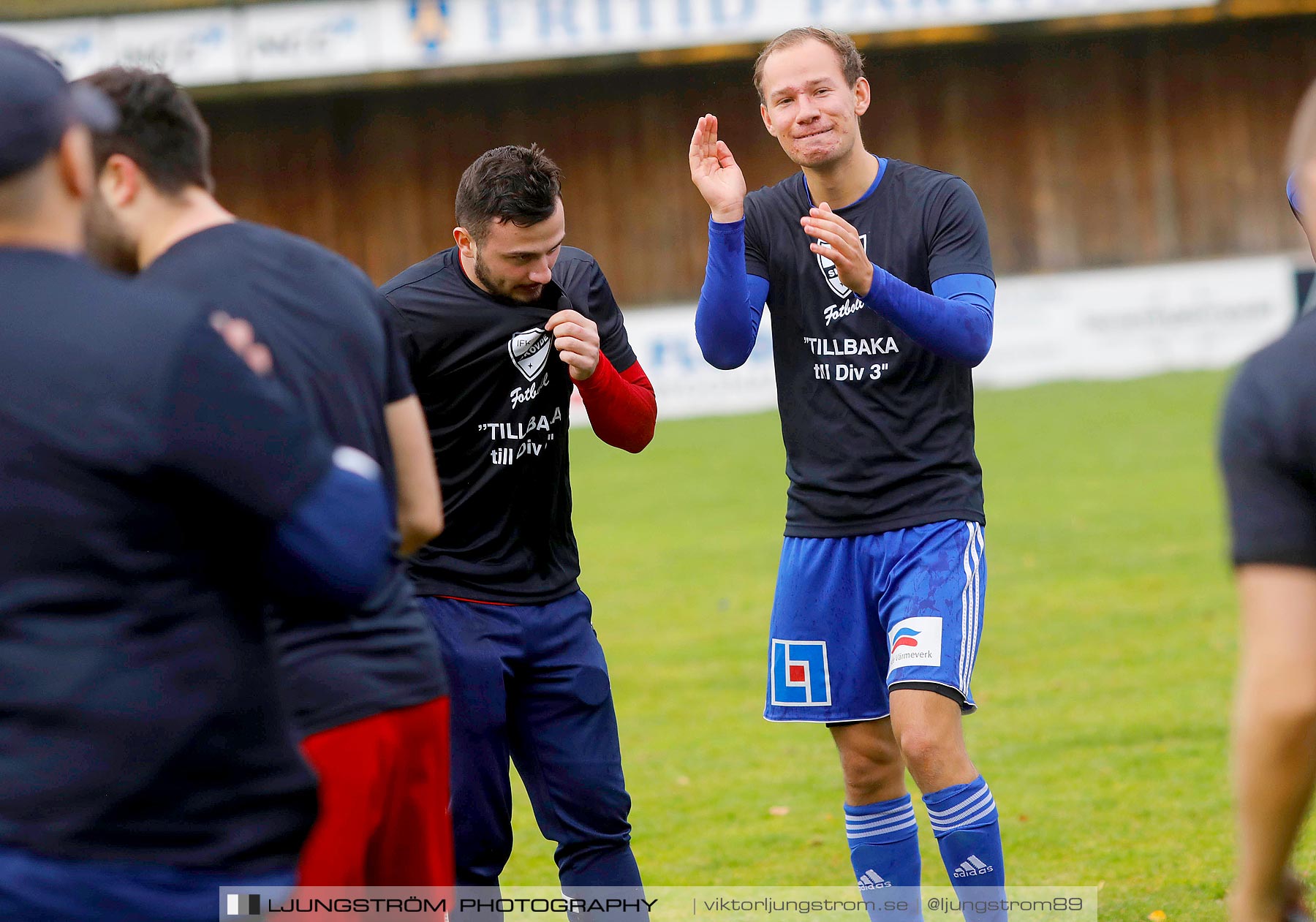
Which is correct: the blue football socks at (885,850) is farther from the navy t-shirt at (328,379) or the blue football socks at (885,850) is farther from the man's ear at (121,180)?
the man's ear at (121,180)

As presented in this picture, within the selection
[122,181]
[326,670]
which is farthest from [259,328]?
[326,670]

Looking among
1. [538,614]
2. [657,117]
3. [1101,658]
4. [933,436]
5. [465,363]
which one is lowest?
[1101,658]

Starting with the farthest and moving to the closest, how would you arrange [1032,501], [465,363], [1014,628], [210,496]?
[1032,501] < [1014,628] < [465,363] < [210,496]

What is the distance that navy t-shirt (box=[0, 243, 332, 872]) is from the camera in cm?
198

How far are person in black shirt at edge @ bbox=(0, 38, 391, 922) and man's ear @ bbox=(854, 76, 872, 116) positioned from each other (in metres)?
2.93

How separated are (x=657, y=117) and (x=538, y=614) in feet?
61.9

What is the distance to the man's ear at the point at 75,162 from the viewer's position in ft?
6.85

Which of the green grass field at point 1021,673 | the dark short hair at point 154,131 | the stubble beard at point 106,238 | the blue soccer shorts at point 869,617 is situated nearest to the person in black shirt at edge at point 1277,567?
the dark short hair at point 154,131

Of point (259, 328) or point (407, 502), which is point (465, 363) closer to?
point (407, 502)

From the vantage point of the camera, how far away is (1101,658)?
8.20 m

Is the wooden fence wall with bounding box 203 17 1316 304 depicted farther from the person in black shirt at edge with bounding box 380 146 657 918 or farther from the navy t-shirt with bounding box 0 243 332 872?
the navy t-shirt with bounding box 0 243 332 872

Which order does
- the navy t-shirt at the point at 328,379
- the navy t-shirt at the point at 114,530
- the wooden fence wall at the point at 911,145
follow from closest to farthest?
the navy t-shirt at the point at 114,530 → the navy t-shirt at the point at 328,379 → the wooden fence wall at the point at 911,145

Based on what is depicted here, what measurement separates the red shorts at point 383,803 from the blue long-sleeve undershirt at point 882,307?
1754 millimetres

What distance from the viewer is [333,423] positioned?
2738mm
